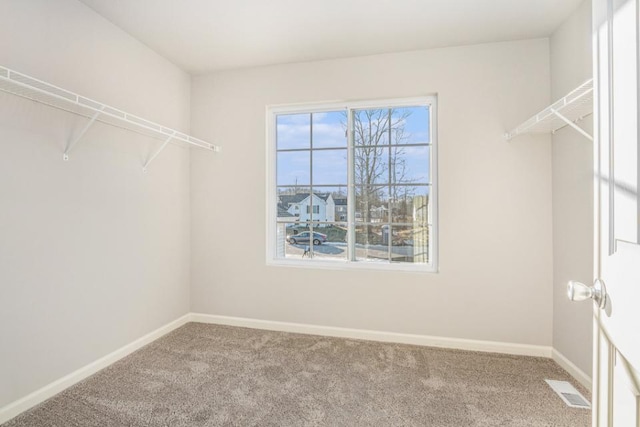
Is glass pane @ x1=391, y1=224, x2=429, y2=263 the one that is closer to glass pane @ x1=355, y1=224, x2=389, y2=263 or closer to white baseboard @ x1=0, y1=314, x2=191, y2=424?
glass pane @ x1=355, y1=224, x2=389, y2=263

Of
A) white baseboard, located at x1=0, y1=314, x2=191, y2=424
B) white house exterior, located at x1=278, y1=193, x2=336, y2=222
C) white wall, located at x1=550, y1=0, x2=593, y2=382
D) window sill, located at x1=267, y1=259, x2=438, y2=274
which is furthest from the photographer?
white house exterior, located at x1=278, y1=193, x2=336, y2=222

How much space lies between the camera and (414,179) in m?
2.69

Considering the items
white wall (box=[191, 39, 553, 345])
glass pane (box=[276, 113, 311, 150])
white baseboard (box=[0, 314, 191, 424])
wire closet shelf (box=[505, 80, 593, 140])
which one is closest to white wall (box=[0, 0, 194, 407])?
white baseboard (box=[0, 314, 191, 424])

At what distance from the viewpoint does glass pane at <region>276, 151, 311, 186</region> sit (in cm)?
293

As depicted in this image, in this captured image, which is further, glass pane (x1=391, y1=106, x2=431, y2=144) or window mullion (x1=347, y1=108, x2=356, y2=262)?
A: window mullion (x1=347, y1=108, x2=356, y2=262)

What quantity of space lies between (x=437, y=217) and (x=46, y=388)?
284 cm

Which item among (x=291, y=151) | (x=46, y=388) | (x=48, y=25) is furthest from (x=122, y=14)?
Answer: (x=46, y=388)

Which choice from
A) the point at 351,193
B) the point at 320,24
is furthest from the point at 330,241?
the point at 320,24

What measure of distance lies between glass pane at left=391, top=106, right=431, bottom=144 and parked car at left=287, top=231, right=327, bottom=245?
1.06m

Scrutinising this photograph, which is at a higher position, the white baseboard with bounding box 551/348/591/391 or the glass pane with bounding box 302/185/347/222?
the glass pane with bounding box 302/185/347/222

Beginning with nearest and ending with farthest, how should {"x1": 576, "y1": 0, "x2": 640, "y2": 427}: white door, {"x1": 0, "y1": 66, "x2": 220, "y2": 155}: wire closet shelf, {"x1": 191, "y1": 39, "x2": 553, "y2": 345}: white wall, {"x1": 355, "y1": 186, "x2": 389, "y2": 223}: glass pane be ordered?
{"x1": 576, "y1": 0, "x2": 640, "y2": 427}: white door < {"x1": 0, "y1": 66, "x2": 220, "y2": 155}: wire closet shelf < {"x1": 191, "y1": 39, "x2": 553, "y2": 345}: white wall < {"x1": 355, "y1": 186, "x2": 389, "y2": 223}: glass pane

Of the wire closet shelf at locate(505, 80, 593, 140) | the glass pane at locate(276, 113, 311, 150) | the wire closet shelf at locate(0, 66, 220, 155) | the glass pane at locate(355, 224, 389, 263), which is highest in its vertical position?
the glass pane at locate(276, 113, 311, 150)

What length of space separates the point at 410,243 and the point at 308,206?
3.18ft

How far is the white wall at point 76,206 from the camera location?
167 cm
